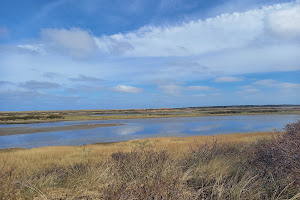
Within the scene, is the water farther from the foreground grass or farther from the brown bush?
the brown bush

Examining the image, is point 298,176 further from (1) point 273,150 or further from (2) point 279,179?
(1) point 273,150

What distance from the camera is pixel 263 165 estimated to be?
21.3ft

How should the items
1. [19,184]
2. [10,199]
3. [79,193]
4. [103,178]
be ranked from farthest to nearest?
[103,178], [19,184], [79,193], [10,199]

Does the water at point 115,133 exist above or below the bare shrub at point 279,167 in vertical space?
below

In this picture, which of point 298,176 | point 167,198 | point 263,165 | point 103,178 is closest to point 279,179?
point 298,176

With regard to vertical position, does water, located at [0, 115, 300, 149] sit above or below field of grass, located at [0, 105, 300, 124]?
below

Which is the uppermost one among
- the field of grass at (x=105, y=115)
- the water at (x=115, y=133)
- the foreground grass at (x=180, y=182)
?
the foreground grass at (x=180, y=182)

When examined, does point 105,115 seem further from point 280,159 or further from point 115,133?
point 280,159

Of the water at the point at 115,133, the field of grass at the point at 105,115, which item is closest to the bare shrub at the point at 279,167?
the water at the point at 115,133

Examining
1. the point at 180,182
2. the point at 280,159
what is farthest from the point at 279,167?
the point at 180,182

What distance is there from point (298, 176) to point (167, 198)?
3308 millimetres

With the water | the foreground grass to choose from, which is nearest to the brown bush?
the foreground grass

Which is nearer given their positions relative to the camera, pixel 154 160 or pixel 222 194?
pixel 222 194

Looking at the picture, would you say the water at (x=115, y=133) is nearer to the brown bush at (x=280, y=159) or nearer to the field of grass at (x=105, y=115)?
the brown bush at (x=280, y=159)
